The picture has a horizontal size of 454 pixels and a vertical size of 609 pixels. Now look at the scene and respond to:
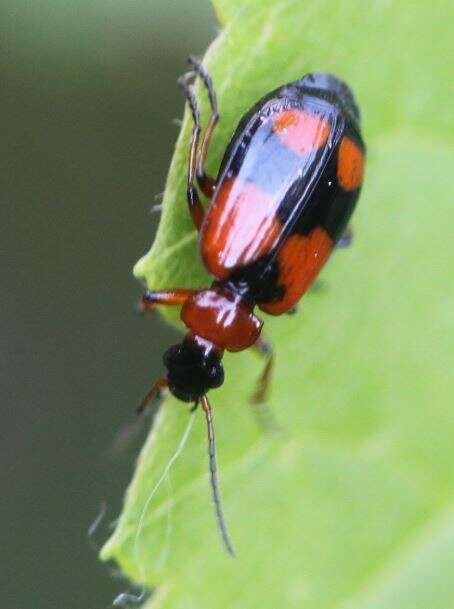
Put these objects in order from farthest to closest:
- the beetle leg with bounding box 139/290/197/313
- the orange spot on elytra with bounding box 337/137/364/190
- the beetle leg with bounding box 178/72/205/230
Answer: the beetle leg with bounding box 139/290/197/313, the orange spot on elytra with bounding box 337/137/364/190, the beetle leg with bounding box 178/72/205/230

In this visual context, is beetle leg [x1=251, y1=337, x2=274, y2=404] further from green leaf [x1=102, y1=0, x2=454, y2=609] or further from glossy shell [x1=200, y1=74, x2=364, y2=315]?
glossy shell [x1=200, y1=74, x2=364, y2=315]

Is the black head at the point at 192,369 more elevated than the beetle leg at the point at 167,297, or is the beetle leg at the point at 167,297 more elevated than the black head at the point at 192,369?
the beetle leg at the point at 167,297

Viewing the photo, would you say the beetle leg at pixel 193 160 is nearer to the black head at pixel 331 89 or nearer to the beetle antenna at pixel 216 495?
the black head at pixel 331 89

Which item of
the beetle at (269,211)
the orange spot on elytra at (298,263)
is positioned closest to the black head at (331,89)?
the beetle at (269,211)

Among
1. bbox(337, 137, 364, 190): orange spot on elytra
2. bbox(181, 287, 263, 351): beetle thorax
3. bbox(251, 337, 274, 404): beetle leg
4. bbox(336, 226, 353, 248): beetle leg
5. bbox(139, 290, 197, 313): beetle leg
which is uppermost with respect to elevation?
bbox(337, 137, 364, 190): orange spot on elytra

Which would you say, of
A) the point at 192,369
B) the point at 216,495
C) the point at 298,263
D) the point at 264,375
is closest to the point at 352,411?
the point at 264,375

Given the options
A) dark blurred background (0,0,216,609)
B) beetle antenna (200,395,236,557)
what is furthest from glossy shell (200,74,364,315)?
dark blurred background (0,0,216,609)

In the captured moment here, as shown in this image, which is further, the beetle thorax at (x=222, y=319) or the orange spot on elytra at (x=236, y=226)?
the beetle thorax at (x=222, y=319)
